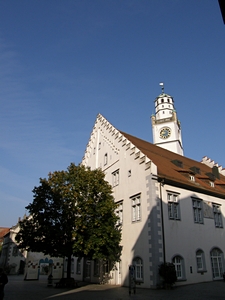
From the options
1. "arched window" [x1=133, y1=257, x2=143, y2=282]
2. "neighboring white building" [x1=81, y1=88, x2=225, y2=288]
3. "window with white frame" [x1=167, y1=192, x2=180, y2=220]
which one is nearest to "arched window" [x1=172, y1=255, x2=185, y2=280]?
"neighboring white building" [x1=81, y1=88, x2=225, y2=288]

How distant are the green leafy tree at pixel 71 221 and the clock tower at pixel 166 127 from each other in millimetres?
22066

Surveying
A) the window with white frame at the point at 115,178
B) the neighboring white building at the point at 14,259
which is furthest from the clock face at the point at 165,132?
the neighboring white building at the point at 14,259

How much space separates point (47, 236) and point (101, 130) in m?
15.5

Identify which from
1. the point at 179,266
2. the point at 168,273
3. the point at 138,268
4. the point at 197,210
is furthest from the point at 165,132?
the point at 168,273

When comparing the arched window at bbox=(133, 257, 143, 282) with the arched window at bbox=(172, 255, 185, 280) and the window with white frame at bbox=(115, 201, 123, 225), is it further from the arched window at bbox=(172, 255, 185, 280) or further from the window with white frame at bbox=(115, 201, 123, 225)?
the window with white frame at bbox=(115, 201, 123, 225)

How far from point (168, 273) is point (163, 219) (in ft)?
12.4

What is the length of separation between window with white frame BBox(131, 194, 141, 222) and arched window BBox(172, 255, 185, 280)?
13.0 feet

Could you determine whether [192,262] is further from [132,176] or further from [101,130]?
[101,130]

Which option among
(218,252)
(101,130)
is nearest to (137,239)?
(218,252)

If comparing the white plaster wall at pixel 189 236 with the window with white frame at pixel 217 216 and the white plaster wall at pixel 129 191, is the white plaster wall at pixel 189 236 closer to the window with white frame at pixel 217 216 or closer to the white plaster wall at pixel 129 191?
the window with white frame at pixel 217 216

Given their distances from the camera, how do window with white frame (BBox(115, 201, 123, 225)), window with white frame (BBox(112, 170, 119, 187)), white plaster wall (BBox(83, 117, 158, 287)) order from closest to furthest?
white plaster wall (BBox(83, 117, 158, 287)) → window with white frame (BBox(115, 201, 123, 225)) → window with white frame (BBox(112, 170, 119, 187))

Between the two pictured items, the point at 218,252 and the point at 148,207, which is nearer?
the point at 148,207

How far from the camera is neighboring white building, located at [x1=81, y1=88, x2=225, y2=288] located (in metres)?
19.0

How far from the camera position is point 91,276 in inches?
995
